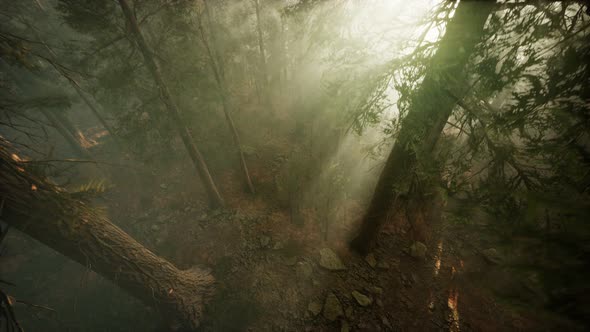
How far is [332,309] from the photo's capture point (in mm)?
5543

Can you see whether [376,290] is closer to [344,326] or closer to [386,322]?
[386,322]

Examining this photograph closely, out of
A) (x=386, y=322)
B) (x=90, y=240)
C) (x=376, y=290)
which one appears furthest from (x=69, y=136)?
(x=386, y=322)

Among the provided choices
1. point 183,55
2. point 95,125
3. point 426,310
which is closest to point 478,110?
point 426,310

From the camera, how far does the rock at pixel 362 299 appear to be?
564 cm

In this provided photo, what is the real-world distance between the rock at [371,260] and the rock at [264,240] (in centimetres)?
357

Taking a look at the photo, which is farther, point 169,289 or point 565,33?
point 169,289

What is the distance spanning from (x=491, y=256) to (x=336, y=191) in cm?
606

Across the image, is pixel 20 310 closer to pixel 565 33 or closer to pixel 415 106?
pixel 415 106

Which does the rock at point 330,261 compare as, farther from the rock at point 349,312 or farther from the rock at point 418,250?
the rock at point 418,250

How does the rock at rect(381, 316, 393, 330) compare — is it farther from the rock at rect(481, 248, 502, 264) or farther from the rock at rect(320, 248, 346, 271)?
the rock at rect(481, 248, 502, 264)

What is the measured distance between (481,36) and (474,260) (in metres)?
7.85

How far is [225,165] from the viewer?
1174cm

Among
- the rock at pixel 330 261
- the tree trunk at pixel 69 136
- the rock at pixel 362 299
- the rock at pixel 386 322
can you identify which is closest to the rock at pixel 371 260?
the rock at pixel 330 261

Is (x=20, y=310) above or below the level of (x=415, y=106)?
below
